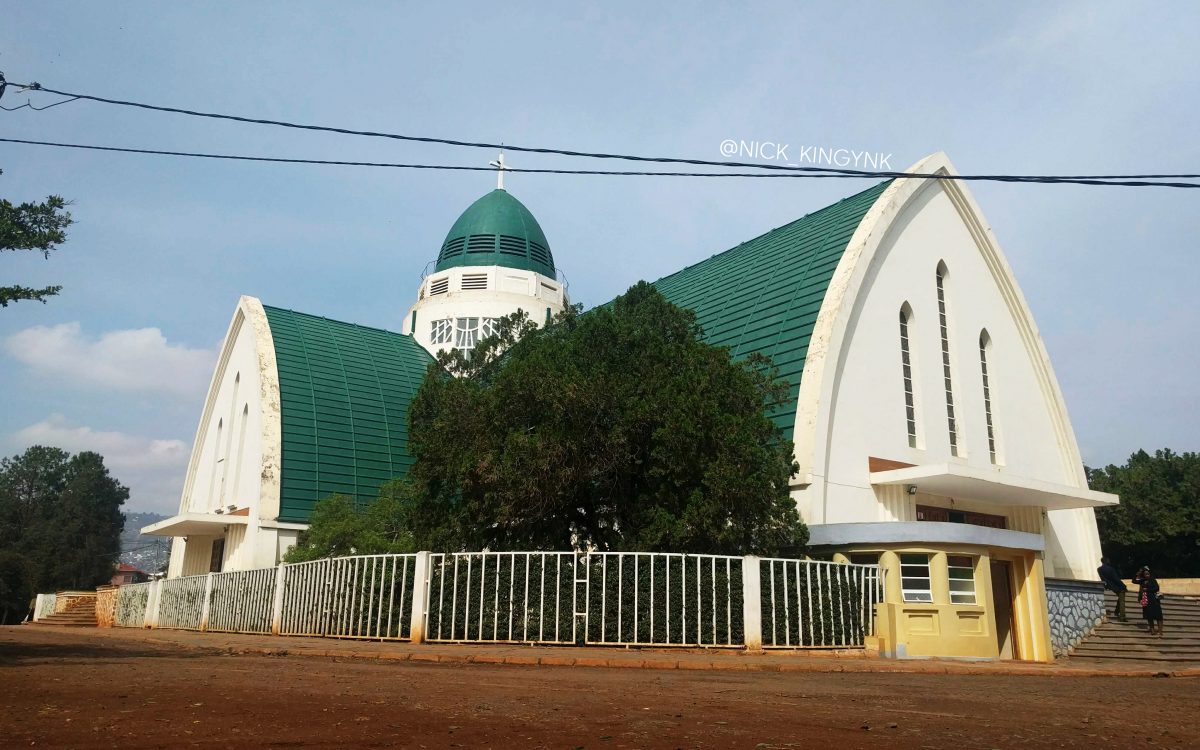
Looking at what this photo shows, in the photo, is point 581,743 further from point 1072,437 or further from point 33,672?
point 1072,437

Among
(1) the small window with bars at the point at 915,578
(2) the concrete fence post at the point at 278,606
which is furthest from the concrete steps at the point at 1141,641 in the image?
(2) the concrete fence post at the point at 278,606

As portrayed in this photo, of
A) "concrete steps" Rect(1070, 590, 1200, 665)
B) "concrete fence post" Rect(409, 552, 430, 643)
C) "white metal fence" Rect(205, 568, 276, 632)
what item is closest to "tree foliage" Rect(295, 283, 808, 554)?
"concrete fence post" Rect(409, 552, 430, 643)

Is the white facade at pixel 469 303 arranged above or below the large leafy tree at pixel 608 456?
above

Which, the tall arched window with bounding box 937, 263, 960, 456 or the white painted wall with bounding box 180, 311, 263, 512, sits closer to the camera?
the tall arched window with bounding box 937, 263, 960, 456

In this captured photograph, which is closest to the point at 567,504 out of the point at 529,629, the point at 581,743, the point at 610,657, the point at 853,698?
the point at 529,629

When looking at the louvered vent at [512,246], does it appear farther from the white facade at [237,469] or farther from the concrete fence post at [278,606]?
the concrete fence post at [278,606]

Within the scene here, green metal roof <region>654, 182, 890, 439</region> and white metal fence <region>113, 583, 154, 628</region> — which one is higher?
green metal roof <region>654, 182, 890, 439</region>

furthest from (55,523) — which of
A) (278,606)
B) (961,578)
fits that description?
(961,578)

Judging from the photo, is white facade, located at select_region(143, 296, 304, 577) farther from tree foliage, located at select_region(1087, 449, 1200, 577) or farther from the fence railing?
tree foliage, located at select_region(1087, 449, 1200, 577)

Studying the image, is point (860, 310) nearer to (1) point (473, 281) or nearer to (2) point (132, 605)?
(1) point (473, 281)

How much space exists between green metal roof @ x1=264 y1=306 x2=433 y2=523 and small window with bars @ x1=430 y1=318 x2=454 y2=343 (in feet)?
9.32

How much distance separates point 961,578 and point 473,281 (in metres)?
21.3

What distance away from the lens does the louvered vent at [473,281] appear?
101 feet

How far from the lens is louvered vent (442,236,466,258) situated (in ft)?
104
